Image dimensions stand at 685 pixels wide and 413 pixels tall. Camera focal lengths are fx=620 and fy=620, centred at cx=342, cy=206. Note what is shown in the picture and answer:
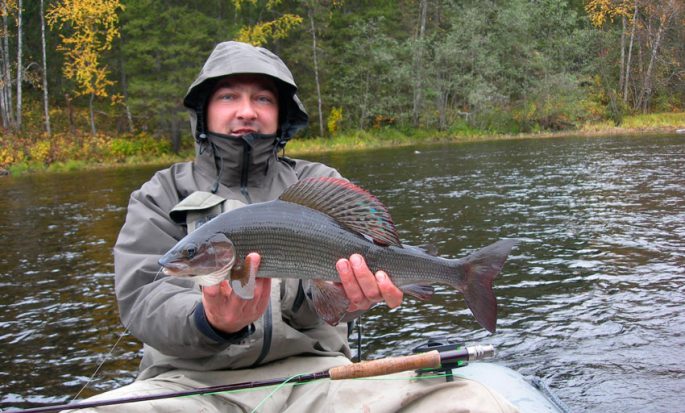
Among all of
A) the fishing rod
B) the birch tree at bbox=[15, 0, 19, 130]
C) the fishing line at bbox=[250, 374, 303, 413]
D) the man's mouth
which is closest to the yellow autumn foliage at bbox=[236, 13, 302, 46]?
the birch tree at bbox=[15, 0, 19, 130]

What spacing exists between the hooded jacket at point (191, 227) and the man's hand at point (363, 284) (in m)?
0.53

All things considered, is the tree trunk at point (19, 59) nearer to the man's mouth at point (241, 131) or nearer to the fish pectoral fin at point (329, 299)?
the man's mouth at point (241, 131)

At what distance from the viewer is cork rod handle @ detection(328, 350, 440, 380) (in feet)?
9.31

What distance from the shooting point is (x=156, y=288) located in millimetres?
3025

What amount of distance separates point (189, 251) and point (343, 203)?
0.69m

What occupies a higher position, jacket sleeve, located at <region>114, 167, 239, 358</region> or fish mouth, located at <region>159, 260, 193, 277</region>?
fish mouth, located at <region>159, 260, 193, 277</region>

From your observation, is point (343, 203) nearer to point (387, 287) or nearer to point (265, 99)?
point (387, 287)

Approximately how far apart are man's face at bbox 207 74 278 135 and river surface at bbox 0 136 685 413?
5.31ft

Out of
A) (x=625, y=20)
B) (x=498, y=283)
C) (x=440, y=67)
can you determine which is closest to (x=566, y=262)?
(x=498, y=283)

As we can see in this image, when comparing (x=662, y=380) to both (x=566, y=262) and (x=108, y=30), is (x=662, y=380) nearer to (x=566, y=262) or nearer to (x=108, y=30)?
(x=566, y=262)

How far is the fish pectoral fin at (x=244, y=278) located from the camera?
7.88ft

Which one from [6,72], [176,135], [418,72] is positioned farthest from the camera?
[418,72]

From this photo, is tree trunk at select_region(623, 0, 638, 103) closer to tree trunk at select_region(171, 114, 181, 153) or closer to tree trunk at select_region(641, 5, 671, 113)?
tree trunk at select_region(641, 5, 671, 113)

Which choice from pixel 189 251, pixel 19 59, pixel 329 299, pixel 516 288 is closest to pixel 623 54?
pixel 19 59
